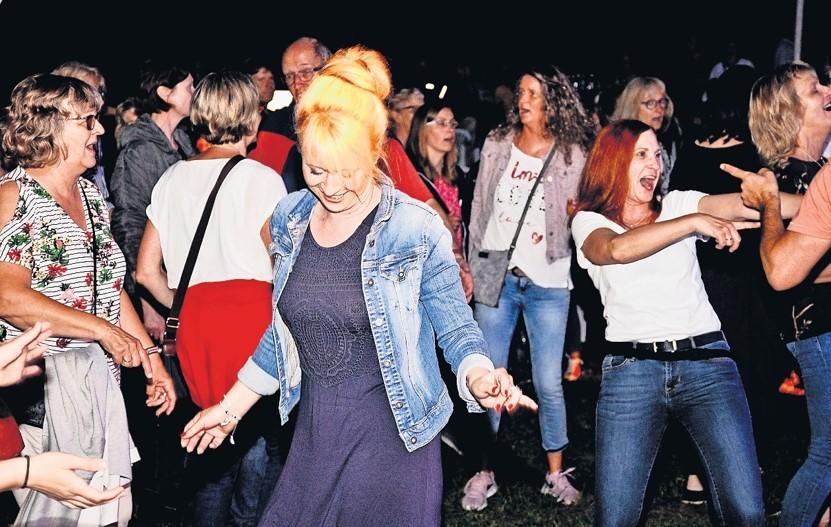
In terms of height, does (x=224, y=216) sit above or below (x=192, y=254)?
above

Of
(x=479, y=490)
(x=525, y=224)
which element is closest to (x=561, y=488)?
(x=479, y=490)

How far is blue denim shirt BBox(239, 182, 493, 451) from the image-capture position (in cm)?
354

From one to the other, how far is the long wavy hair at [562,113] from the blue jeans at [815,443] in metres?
2.25

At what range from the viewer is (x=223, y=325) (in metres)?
4.92

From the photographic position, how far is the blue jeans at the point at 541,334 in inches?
256

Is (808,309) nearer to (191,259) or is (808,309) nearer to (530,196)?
(530,196)

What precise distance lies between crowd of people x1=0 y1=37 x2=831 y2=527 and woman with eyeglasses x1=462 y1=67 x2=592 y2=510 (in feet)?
0.05

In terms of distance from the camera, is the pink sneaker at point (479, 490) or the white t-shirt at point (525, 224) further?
the white t-shirt at point (525, 224)

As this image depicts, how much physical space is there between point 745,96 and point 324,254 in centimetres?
328

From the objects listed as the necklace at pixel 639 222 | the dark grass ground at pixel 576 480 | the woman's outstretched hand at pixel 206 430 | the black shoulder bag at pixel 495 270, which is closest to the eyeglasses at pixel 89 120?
the woman's outstretched hand at pixel 206 430

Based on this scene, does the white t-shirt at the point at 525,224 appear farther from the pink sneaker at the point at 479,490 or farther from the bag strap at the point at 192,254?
the bag strap at the point at 192,254

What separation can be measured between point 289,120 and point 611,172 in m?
2.11

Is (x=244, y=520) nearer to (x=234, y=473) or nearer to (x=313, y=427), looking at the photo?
(x=234, y=473)

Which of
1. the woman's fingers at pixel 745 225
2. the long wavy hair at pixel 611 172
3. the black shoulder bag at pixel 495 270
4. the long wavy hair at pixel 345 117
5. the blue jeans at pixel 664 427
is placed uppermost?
the long wavy hair at pixel 345 117
